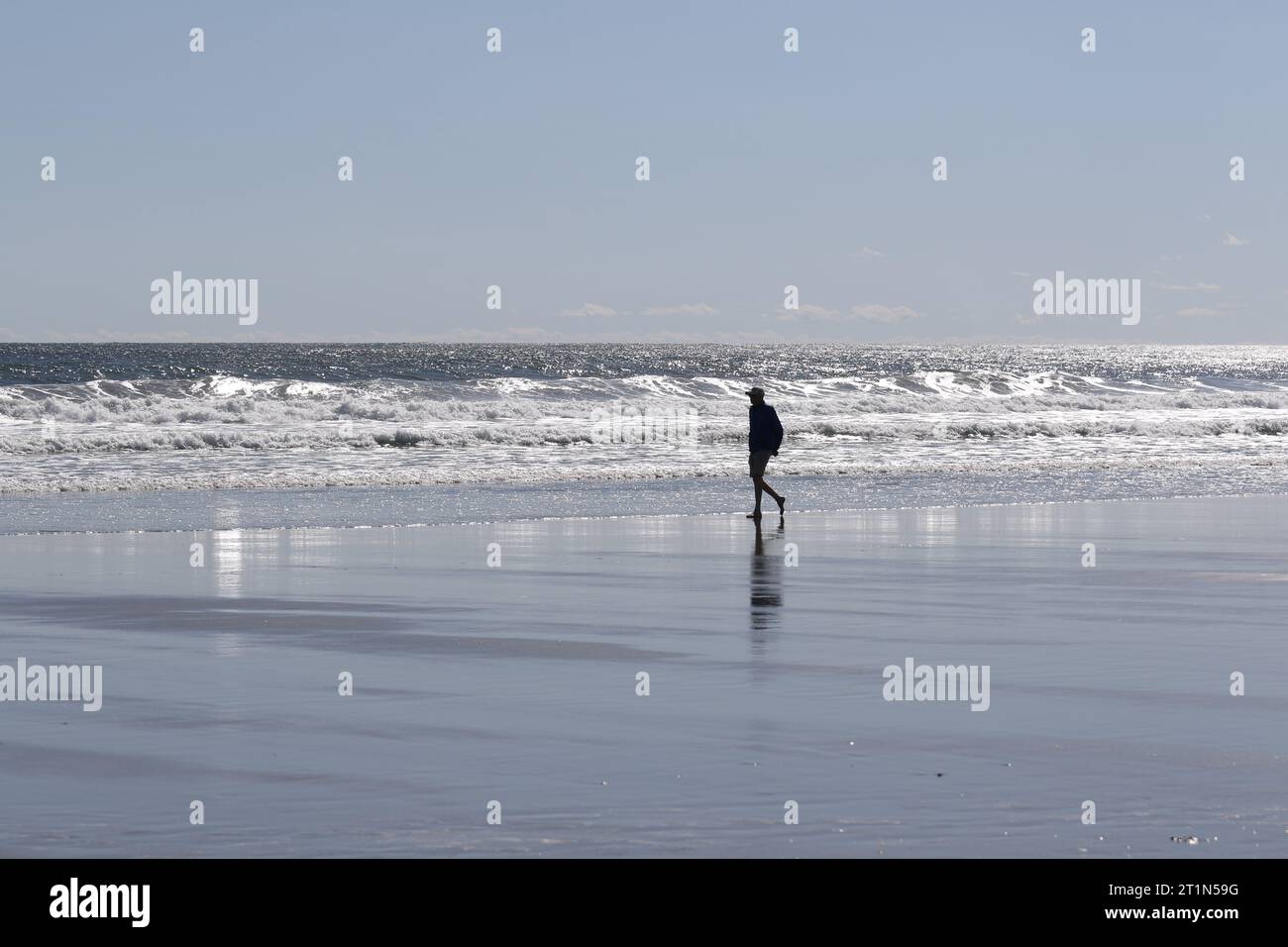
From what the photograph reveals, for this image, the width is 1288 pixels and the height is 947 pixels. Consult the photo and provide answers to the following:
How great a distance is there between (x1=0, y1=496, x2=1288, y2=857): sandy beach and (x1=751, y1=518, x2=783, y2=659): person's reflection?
0.17 ft

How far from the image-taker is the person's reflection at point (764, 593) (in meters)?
10.4

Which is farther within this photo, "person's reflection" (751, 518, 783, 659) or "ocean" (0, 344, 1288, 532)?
"ocean" (0, 344, 1288, 532)

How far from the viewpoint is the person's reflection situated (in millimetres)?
10359

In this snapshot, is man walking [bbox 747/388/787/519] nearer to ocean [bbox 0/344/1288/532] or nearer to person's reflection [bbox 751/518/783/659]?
ocean [bbox 0/344/1288/532]

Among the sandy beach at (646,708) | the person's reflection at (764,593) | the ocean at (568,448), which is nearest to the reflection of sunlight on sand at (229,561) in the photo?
the sandy beach at (646,708)

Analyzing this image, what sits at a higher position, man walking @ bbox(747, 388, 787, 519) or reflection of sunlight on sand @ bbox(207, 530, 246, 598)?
man walking @ bbox(747, 388, 787, 519)

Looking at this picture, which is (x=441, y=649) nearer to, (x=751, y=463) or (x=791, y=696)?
(x=791, y=696)

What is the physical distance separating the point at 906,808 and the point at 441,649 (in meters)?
4.47

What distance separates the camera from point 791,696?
8234mm

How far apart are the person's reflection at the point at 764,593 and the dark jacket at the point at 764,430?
351 cm

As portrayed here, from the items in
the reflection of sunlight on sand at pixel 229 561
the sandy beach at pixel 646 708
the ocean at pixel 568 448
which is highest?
the ocean at pixel 568 448

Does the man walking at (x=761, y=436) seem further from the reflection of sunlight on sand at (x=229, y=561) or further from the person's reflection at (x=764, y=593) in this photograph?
the reflection of sunlight on sand at (x=229, y=561)

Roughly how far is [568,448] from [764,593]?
23.5m

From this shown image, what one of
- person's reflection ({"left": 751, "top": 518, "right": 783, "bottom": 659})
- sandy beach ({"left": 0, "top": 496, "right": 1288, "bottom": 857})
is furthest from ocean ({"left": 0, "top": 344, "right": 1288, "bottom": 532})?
sandy beach ({"left": 0, "top": 496, "right": 1288, "bottom": 857})
